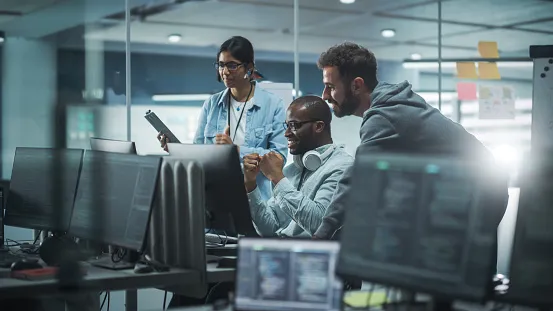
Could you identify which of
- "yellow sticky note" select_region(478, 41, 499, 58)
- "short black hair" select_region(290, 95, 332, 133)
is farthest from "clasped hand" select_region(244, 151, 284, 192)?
"yellow sticky note" select_region(478, 41, 499, 58)

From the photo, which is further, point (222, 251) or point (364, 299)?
point (222, 251)

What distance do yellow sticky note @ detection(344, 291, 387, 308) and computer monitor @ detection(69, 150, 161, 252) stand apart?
682mm

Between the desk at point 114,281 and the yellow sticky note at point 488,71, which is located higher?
the yellow sticky note at point 488,71

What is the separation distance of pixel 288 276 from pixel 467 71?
173 inches

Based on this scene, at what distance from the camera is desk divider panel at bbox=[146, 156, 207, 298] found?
2387 mm

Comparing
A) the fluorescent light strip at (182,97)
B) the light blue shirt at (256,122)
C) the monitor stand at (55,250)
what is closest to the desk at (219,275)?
the monitor stand at (55,250)

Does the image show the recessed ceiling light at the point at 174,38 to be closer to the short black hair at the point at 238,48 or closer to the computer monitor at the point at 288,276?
the short black hair at the point at 238,48

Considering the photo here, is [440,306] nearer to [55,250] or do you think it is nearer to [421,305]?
[421,305]

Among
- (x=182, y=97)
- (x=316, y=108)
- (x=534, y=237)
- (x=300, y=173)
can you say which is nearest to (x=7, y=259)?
(x=300, y=173)

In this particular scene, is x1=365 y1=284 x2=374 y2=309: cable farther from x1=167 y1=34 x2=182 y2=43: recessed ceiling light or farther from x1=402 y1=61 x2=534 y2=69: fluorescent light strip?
x1=167 y1=34 x2=182 y2=43: recessed ceiling light

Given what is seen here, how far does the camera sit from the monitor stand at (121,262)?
8.24 ft

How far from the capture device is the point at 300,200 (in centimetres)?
275

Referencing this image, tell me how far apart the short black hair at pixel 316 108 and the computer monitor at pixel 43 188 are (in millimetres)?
857

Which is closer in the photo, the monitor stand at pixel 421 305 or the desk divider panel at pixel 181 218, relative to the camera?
the monitor stand at pixel 421 305
